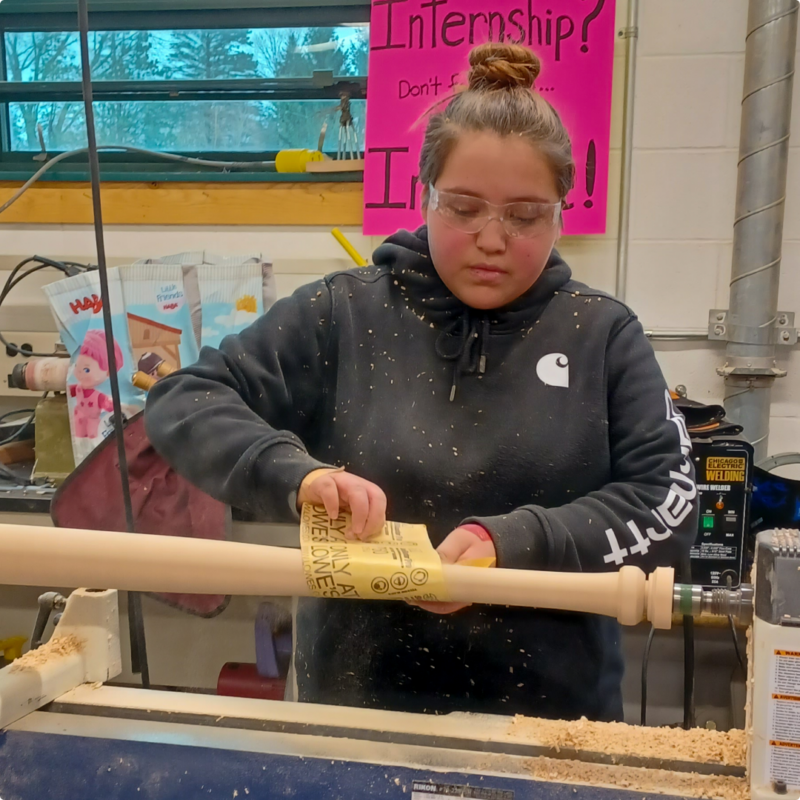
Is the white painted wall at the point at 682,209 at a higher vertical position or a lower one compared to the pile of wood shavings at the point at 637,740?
higher

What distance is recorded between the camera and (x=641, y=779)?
1.83 ft

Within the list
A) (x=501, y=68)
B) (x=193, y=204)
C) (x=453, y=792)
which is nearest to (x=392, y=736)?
(x=453, y=792)

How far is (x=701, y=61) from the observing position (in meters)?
1.43

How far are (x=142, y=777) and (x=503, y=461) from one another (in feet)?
1.45

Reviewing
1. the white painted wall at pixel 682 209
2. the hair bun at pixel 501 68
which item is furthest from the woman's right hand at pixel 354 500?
the white painted wall at pixel 682 209

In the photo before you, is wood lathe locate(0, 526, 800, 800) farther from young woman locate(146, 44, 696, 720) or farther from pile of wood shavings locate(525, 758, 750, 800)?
young woman locate(146, 44, 696, 720)

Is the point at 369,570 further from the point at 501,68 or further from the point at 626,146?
the point at 626,146

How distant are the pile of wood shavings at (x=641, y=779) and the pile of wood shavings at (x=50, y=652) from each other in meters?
0.43

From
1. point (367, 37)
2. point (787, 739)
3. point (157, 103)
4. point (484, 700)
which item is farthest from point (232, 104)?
point (787, 739)

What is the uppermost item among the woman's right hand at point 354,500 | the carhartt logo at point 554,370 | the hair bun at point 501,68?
the hair bun at point 501,68

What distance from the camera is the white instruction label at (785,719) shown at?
1.61 ft

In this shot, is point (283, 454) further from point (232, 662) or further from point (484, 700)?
point (232, 662)

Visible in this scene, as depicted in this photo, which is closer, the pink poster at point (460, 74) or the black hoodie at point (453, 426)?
the black hoodie at point (453, 426)

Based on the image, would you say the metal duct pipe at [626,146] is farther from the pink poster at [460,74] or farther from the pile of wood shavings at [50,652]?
the pile of wood shavings at [50,652]
